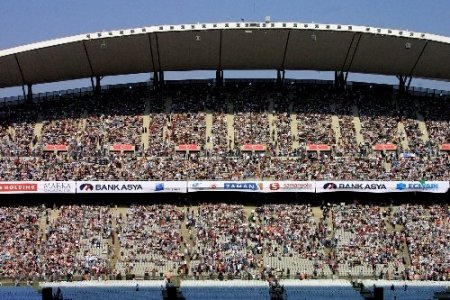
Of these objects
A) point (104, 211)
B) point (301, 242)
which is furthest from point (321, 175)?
point (104, 211)

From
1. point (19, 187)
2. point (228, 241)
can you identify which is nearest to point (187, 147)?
point (228, 241)

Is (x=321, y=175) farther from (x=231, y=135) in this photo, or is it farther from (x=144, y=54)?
(x=144, y=54)

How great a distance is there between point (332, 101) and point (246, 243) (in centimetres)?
1630

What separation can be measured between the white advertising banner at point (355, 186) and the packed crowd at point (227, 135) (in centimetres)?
94

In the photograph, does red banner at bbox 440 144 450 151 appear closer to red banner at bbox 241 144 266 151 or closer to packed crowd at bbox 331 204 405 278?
packed crowd at bbox 331 204 405 278

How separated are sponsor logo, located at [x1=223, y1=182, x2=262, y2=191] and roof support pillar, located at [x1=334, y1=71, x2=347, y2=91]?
1370 centimetres

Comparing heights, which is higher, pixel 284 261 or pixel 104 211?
pixel 104 211

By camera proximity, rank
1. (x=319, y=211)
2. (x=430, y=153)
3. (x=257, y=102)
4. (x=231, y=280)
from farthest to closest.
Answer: (x=257, y=102) → (x=430, y=153) → (x=319, y=211) → (x=231, y=280)

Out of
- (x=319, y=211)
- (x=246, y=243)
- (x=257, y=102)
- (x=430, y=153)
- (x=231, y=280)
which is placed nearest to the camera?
(x=231, y=280)

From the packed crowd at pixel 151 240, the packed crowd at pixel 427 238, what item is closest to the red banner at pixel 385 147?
the packed crowd at pixel 427 238

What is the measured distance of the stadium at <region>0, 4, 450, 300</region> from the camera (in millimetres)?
43406

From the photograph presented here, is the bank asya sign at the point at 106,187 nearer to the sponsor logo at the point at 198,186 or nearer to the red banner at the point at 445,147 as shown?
the sponsor logo at the point at 198,186

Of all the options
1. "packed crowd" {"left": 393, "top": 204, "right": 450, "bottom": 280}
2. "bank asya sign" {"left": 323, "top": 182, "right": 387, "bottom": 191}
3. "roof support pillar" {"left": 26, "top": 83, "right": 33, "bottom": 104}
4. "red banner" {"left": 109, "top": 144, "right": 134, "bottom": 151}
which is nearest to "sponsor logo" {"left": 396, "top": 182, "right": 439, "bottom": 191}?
"bank asya sign" {"left": 323, "top": 182, "right": 387, "bottom": 191}

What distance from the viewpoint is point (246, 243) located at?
149 feet
